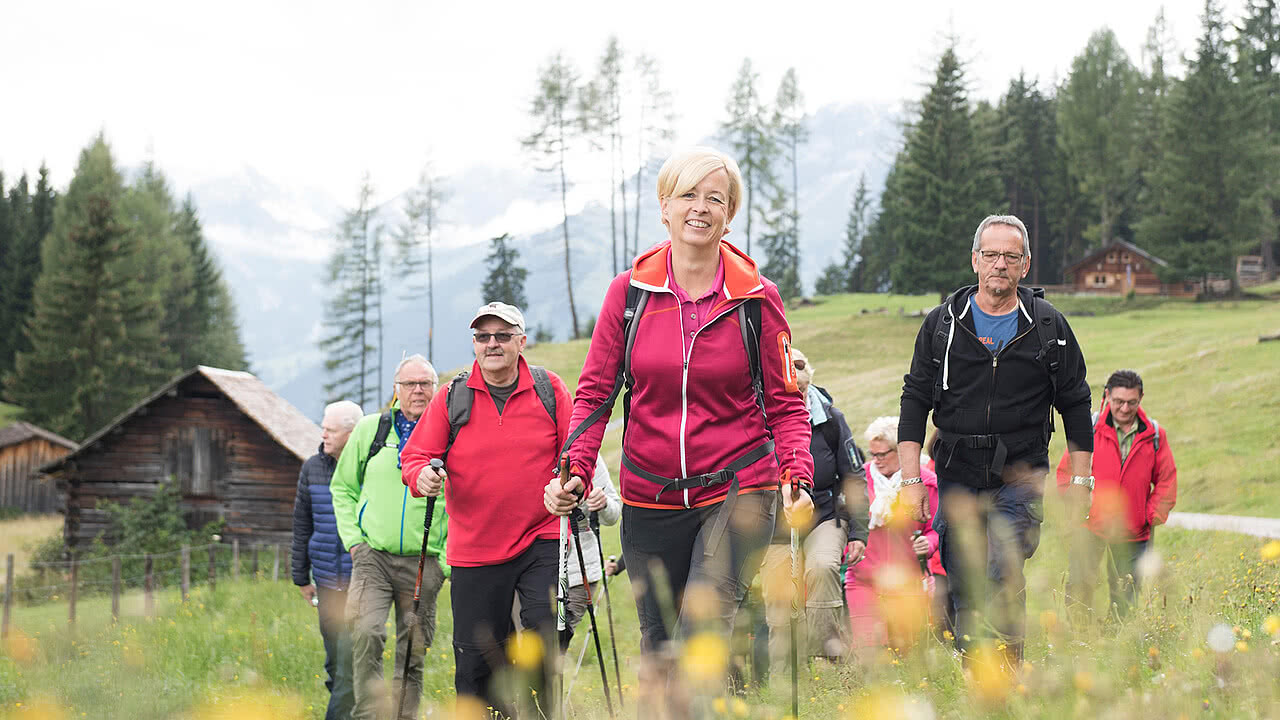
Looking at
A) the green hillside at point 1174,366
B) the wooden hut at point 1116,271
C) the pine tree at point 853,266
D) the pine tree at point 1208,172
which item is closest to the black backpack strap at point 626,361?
the green hillside at point 1174,366

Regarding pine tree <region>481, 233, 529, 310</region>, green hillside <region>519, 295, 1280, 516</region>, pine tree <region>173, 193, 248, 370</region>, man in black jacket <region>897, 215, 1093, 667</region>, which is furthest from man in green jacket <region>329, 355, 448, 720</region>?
pine tree <region>481, 233, 529, 310</region>

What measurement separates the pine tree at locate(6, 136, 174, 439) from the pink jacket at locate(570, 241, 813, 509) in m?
50.9

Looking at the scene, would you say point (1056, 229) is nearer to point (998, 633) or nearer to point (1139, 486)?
point (1139, 486)

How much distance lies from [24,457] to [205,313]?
59.0 ft

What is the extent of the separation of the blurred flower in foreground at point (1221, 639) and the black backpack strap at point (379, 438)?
5.00 metres

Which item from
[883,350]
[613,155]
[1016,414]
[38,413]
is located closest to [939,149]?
[883,350]

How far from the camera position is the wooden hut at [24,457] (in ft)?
151

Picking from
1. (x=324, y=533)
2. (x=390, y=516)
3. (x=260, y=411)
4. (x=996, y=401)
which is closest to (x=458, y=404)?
(x=390, y=516)

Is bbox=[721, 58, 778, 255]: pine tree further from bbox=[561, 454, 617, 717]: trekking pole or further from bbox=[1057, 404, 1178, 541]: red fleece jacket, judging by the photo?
bbox=[561, 454, 617, 717]: trekking pole

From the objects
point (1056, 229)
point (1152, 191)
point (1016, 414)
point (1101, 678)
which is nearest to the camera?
point (1101, 678)

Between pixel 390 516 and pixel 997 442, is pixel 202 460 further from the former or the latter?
pixel 997 442

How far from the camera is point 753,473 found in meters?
3.71

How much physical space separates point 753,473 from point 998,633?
48.1 inches

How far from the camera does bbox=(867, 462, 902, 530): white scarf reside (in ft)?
22.7
